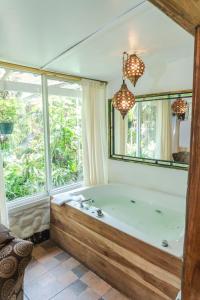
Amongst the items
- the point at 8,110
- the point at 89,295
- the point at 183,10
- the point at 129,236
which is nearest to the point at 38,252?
the point at 89,295

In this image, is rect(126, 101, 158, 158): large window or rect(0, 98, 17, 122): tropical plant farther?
rect(126, 101, 158, 158): large window

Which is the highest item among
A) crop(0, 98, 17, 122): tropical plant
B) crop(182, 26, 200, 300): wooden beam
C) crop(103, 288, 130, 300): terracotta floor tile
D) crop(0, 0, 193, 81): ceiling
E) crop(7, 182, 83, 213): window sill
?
crop(0, 0, 193, 81): ceiling

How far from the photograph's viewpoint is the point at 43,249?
2.67 metres

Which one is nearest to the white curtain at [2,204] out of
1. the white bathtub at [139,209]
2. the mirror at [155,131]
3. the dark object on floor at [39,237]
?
the dark object on floor at [39,237]

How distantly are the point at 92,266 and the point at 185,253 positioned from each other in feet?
6.03

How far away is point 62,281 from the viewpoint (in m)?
2.14

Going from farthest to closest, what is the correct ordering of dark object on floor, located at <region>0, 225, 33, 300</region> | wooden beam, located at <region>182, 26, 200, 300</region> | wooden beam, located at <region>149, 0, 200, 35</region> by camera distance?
dark object on floor, located at <region>0, 225, 33, 300</region> < wooden beam, located at <region>182, 26, 200, 300</region> < wooden beam, located at <region>149, 0, 200, 35</region>

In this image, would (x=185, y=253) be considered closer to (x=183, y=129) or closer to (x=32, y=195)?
(x=183, y=129)

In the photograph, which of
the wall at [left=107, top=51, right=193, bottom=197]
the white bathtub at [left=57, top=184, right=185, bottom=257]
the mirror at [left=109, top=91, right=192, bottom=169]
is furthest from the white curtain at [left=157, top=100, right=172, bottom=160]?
the white bathtub at [left=57, top=184, right=185, bottom=257]

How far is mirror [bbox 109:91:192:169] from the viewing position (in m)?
2.62

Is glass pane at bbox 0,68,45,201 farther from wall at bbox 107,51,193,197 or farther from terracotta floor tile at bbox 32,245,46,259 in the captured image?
wall at bbox 107,51,193,197

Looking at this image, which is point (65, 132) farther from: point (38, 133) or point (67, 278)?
point (67, 278)

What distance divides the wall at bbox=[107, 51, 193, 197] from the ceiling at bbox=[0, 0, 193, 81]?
133mm

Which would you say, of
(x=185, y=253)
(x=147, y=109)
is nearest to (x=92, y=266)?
(x=185, y=253)
